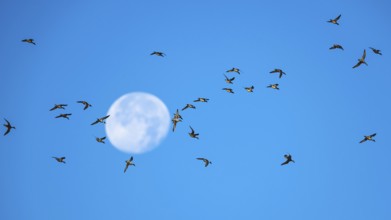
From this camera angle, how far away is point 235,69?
67.9m

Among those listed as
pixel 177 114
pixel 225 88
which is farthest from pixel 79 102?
pixel 225 88

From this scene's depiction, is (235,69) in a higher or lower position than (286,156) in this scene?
higher

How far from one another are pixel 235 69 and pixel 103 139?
70.1ft

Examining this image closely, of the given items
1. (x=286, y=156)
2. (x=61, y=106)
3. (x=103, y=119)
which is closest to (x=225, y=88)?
→ (x=286, y=156)

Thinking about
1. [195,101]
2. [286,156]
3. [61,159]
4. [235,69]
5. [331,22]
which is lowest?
[61,159]

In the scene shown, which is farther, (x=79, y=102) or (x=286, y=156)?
(x=79, y=102)

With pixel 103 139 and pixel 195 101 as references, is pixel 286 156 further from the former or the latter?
pixel 103 139

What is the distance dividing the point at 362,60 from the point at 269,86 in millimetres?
12626

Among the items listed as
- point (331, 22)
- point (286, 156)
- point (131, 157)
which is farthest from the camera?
point (131, 157)

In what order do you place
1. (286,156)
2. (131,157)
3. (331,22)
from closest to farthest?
(286,156) → (331,22) → (131,157)

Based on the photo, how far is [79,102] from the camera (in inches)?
2547

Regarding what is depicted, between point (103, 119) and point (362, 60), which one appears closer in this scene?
point (362, 60)

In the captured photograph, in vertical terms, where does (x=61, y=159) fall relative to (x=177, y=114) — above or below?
below

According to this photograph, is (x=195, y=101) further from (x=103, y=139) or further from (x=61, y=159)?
(x=61, y=159)
